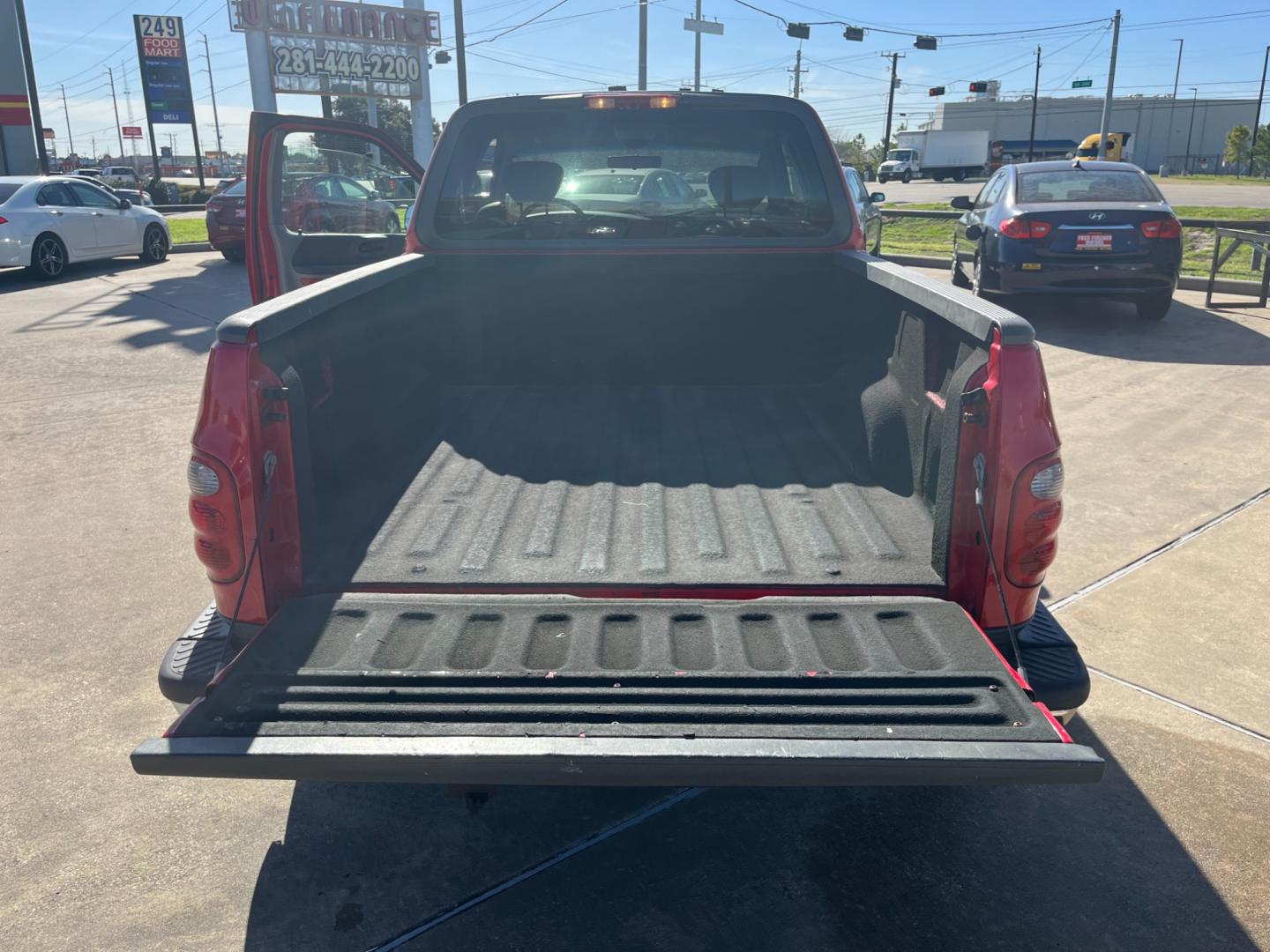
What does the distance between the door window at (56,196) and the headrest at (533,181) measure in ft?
44.8

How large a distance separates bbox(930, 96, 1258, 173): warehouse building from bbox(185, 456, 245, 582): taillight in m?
97.4

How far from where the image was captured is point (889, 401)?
3564 millimetres

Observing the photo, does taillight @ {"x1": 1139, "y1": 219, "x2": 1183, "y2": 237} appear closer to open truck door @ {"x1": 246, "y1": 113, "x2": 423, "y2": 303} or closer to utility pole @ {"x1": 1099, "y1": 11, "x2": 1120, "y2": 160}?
open truck door @ {"x1": 246, "y1": 113, "x2": 423, "y2": 303}

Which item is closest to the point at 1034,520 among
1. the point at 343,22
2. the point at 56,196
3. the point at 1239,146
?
the point at 56,196

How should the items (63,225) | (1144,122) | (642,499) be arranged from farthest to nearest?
1. (1144,122)
2. (63,225)
3. (642,499)

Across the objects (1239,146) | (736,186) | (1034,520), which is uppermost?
(1239,146)

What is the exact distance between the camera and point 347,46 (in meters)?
22.1

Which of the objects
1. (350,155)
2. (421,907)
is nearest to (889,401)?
(421,907)

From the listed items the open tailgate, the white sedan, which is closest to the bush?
the white sedan

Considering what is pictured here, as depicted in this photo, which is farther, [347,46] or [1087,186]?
[347,46]

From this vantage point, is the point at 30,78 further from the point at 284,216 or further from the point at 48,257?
the point at 284,216

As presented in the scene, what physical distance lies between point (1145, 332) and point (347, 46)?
1837 centimetres

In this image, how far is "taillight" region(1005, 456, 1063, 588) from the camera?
256 cm

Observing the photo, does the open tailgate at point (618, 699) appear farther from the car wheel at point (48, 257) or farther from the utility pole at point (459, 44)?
the utility pole at point (459, 44)
